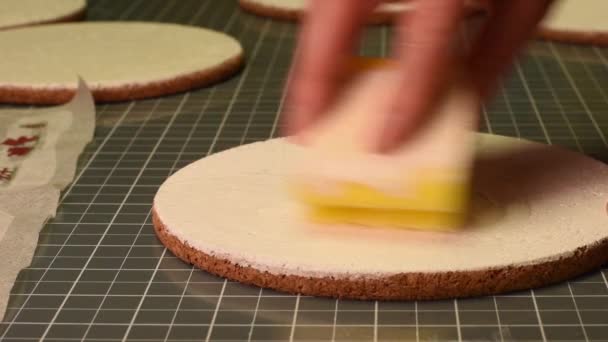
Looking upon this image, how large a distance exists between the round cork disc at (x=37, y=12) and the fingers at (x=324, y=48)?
139cm

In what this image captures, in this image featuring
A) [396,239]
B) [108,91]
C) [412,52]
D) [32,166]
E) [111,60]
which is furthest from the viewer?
[111,60]

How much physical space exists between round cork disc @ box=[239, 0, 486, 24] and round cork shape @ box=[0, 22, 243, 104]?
254mm

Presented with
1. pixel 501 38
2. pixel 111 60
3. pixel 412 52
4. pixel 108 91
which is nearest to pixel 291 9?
pixel 111 60

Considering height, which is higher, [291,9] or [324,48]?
[324,48]

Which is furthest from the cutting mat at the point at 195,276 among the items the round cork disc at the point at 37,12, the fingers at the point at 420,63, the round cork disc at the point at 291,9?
the round cork disc at the point at 37,12

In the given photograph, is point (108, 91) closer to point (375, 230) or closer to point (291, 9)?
point (291, 9)

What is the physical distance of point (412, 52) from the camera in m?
1.03

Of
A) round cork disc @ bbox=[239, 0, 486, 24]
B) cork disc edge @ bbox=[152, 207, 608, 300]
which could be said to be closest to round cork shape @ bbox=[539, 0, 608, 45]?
round cork disc @ bbox=[239, 0, 486, 24]

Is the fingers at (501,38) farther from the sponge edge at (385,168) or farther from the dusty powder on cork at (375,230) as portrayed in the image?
the dusty powder on cork at (375,230)

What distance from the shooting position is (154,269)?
1.21 metres

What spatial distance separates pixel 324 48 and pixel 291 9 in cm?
136

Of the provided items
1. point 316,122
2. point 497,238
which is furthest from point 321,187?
point 497,238

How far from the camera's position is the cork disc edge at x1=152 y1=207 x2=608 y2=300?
1088mm

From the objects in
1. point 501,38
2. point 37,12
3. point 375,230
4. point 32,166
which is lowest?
point 37,12
